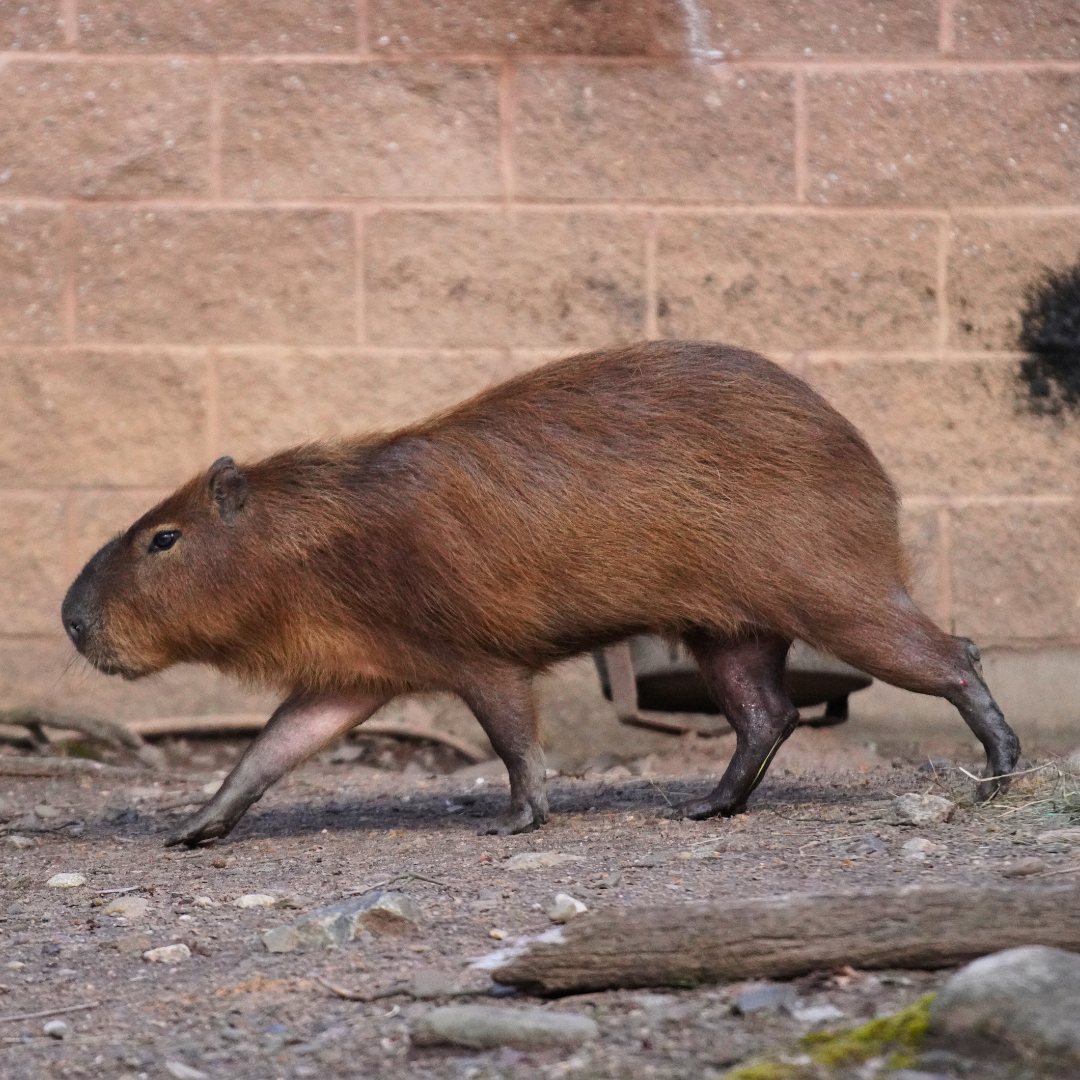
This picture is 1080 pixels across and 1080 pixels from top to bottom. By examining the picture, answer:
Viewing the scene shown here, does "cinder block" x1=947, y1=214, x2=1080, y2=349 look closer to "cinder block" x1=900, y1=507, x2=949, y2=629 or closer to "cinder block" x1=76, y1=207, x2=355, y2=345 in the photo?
"cinder block" x1=900, y1=507, x2=949, y2=629

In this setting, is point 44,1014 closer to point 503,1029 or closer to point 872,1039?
point 503,1029

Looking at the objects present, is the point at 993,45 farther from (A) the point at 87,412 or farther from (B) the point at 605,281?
(A) the point at 87,412

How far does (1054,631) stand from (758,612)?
253cm

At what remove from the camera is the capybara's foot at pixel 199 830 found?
4.25 meters

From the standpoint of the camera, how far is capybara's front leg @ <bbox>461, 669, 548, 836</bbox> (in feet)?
13.6

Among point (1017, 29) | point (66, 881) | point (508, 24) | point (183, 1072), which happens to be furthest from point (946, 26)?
A: point (183, 1072)

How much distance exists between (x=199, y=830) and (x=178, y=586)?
683 mm

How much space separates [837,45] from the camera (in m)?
6.02

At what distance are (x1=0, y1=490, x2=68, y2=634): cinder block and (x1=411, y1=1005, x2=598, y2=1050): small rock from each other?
4.25 m

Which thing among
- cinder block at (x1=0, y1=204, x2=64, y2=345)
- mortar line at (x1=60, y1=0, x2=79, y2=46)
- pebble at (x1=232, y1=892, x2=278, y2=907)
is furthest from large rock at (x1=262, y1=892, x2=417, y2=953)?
mortar line at (x1=60, y1=0, x2=79, y2=46)

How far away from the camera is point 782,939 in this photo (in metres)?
2.36

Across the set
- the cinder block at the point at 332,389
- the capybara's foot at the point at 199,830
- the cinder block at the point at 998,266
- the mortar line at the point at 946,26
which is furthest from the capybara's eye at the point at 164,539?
the mortar line at the point at 946,26

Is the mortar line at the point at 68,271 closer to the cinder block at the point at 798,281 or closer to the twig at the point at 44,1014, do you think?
the cinder block at the point at 798,281

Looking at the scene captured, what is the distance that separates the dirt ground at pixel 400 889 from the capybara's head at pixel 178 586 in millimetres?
569
